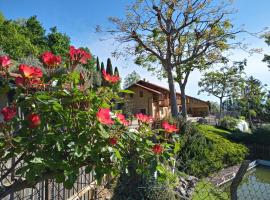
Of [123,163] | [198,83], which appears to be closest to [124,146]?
[123,163]

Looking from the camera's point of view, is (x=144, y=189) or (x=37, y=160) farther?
(x=144, y=189)

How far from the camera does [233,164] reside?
1802 cm

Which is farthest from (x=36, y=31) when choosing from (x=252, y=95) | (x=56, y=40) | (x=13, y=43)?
(x=252, y=95)

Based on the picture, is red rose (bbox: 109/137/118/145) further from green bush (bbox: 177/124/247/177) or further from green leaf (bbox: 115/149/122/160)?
green bush (bbox: 177/124/247/177)

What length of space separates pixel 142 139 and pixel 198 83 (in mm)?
50626

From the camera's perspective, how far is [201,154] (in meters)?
14.9

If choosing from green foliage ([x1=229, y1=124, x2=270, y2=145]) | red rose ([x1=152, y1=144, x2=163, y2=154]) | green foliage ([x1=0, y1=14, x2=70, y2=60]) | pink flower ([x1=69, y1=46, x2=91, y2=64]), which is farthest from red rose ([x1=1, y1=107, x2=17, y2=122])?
green foliage ([x1=0, y1=14, x2=70, y2=60])

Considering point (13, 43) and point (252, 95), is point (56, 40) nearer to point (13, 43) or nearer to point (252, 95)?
point (13, 43)

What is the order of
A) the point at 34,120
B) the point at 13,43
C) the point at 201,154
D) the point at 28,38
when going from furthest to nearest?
the point at 28,38
the point at 13,43
the point at 201,154
the point at 34,120

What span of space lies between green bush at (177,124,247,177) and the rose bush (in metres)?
10.5

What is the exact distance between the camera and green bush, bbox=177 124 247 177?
13899 millimetres

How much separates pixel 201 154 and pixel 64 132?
1347 cm

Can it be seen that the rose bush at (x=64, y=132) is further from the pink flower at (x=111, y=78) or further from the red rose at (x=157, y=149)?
the pink flower at (x=111, y=78)

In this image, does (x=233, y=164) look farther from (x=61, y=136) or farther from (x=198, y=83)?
(x=198, y=83)
